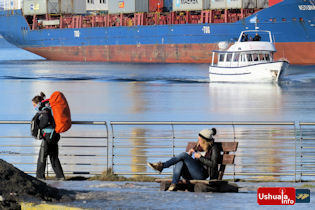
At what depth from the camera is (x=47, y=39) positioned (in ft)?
253

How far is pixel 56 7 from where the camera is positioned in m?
79.1

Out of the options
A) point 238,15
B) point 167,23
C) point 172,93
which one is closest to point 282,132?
point 172,93

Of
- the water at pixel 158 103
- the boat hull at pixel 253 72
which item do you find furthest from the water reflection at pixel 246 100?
the boat hull at pixel 253 72

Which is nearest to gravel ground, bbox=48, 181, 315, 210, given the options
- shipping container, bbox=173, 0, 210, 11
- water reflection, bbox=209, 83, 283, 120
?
water reflection, bbox=209, 83, 283, 120

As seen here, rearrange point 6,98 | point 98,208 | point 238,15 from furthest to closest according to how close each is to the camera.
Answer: point 238,15
point 6,98
point 98,208

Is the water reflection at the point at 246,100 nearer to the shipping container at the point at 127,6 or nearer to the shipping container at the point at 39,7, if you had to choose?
the shipping container at the point at 127,6

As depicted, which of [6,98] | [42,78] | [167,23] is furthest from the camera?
[167,23]

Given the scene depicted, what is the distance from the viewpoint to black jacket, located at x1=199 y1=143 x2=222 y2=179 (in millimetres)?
7371

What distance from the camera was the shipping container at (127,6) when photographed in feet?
233

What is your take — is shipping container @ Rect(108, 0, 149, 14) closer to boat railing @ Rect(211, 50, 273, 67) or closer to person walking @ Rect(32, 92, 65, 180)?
boat railing @ Rect(211, 50, 273, 67)

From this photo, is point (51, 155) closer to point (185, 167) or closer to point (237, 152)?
point (185, 167)

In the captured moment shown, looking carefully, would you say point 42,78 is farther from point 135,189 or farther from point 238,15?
point 135,189

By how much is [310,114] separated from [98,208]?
62.1 ft

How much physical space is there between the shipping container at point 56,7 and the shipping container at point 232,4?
72.5 ft
